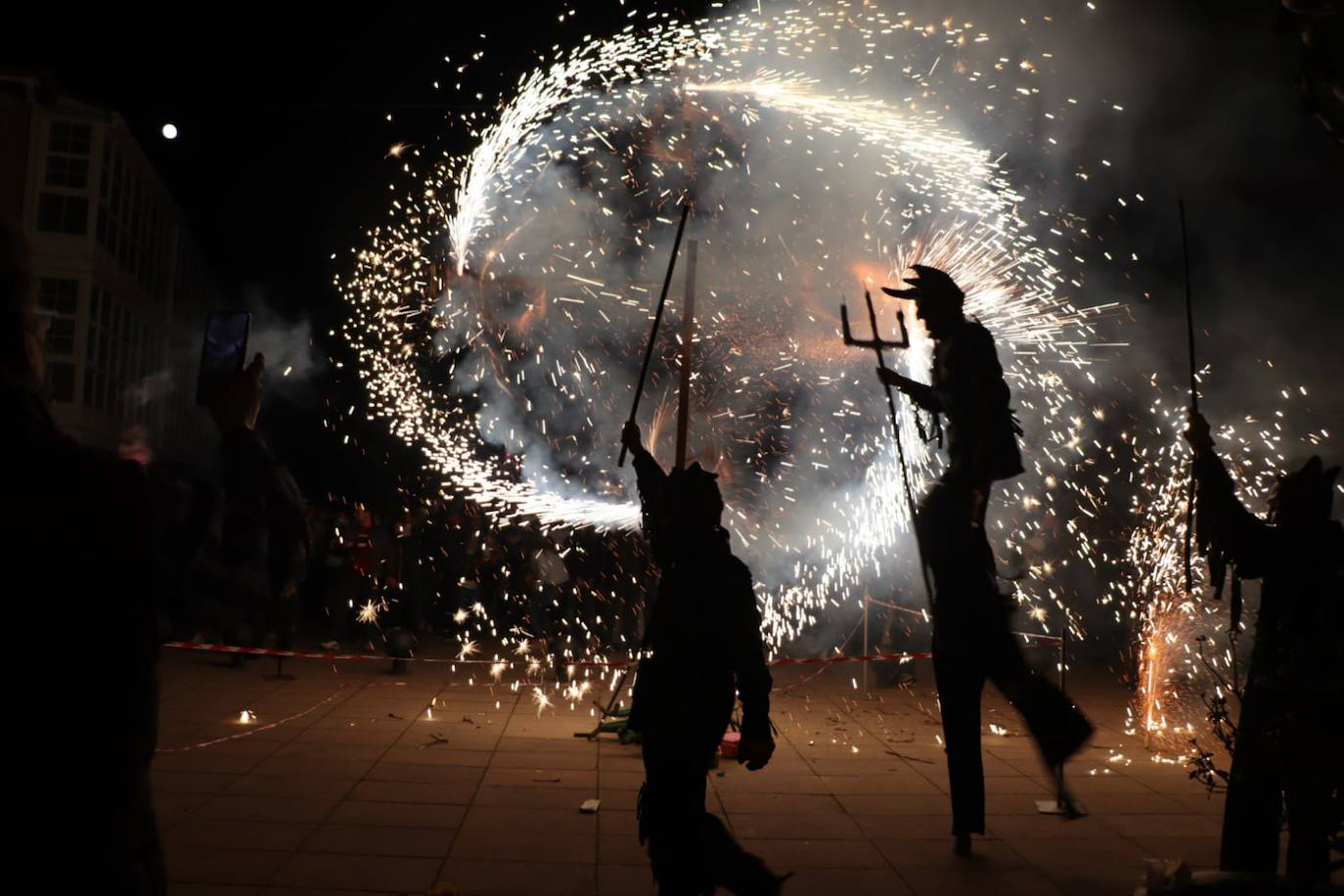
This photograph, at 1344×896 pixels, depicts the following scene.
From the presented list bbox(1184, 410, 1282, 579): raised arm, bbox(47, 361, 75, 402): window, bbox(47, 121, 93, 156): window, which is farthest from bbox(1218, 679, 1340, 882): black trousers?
bbox(47, 121, 93, 156): window

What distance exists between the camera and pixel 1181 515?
12102mm

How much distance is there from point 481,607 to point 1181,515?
8.53 m

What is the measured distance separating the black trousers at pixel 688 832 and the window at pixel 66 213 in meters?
16.7

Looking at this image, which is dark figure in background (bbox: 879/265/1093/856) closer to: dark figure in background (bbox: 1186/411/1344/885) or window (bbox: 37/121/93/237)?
dark figure in background (bbox: 1186/411/1344/885)

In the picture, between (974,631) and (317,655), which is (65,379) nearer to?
(317,655)

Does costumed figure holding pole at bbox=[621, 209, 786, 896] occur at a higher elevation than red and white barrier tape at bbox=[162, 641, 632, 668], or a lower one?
higher

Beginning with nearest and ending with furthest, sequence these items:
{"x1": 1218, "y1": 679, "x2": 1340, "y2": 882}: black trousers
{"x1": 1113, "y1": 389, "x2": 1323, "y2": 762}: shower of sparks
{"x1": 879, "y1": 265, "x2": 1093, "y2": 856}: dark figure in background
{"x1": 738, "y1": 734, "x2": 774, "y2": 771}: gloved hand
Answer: {"x1": 1218, "y1": 679, "x2": 1340, "y2": 882}: black trousers → {"x1": 738, "y1": 734, "x2": 774, "y2": 771}: gloved hand → {"x1": 879, "y1": 265, "x2": 1093, "y2": 856}: dark figure in background → {"x1": 1113, "y1": 389, "x2": 1323, "y2": 762}: shower of sparks

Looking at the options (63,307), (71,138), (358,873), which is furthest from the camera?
(71,138)

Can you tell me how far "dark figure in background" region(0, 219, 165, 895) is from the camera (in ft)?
5.31

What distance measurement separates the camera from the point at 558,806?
579cm

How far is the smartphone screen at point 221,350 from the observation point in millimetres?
2482

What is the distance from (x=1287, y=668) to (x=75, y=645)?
3328mm

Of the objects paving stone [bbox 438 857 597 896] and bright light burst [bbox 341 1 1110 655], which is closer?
paving stone [bbox 438 857 597 896]

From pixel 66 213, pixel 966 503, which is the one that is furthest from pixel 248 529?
pixel 66 213
